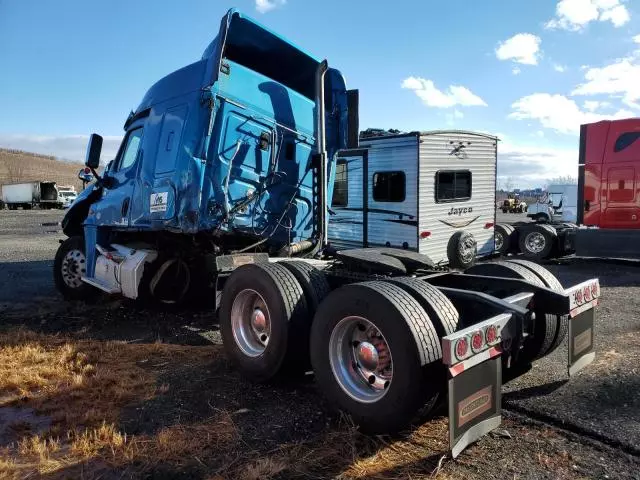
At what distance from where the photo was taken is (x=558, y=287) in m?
4.08

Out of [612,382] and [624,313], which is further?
[624,313]

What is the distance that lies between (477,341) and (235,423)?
71.1 inches

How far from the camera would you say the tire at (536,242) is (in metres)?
12.9

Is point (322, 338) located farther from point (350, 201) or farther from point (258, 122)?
point (350, 201)

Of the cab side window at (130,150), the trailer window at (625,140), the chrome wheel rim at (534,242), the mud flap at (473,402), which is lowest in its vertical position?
the mud flap at (473,402)

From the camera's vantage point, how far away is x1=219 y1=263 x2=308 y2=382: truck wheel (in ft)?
13.0

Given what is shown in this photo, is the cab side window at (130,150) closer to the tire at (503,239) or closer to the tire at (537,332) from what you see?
the tire at (537,332)

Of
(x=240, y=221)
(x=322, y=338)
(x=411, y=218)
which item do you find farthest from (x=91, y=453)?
(x=411, y=218)

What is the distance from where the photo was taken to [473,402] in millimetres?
Result: 2793

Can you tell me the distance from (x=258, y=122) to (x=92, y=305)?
13.0 ft

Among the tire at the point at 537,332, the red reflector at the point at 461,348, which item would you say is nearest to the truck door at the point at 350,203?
the tire at the point at 537,332

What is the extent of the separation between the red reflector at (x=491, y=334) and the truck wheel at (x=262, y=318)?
1595 millimetres

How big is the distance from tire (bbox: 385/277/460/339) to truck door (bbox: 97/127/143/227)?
4587 mm

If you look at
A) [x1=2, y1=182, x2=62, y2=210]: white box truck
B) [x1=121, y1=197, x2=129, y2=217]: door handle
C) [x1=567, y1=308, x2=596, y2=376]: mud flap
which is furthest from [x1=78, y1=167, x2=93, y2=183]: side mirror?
[x1=2, y1=182, x2=62, y2=210]: white box truck
